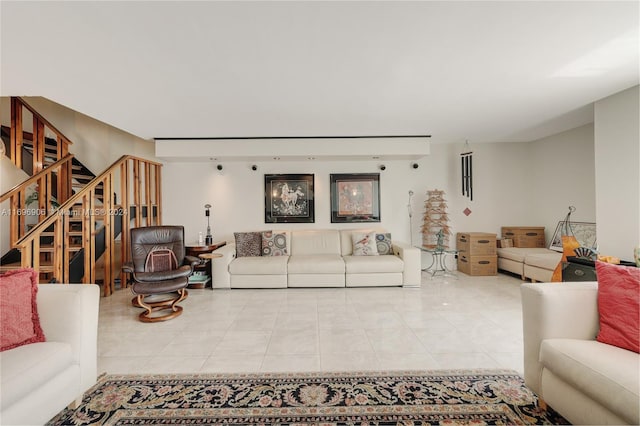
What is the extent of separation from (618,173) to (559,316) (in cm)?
254

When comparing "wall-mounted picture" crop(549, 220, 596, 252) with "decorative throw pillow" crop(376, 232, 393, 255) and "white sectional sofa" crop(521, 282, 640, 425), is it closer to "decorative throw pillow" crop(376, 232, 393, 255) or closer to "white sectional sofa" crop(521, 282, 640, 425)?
"decorative throw pillow" crop(376, 232, 393, 255)

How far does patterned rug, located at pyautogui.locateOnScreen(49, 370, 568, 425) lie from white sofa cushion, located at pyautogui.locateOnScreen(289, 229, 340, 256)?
2965mm

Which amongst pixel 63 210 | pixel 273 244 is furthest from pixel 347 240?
pixel 63 210

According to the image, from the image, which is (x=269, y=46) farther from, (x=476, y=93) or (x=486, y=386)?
(x=486, y=386)

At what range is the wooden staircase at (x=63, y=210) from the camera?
3367mm

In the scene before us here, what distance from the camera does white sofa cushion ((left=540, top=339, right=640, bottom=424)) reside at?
3.69ft

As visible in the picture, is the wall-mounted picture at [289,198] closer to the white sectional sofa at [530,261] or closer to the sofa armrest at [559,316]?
the white sectional sofa at [530,261]

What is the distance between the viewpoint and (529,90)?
9.45 feet

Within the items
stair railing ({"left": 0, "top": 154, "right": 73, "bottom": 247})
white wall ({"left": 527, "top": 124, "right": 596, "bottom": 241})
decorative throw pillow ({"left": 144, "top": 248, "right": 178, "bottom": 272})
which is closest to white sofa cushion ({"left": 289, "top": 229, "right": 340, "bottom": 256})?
decorative throw pillow ({"left": 144, "top": 248, "right": 178, "bottom": 272})

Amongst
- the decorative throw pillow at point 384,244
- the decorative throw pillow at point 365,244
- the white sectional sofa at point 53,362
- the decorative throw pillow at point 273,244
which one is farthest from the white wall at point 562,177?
the white sectional sofa at point 53,362

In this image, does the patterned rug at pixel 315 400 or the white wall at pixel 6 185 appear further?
the white wall at pixel 6 185

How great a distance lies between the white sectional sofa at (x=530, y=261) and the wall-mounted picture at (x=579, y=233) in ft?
0.73

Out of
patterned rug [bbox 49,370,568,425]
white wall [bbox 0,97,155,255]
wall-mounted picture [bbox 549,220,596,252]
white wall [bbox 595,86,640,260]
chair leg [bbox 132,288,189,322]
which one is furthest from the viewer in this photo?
white wall [bbox 0,97,155,255]

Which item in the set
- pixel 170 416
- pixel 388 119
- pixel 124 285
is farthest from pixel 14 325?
pixel 388 119
